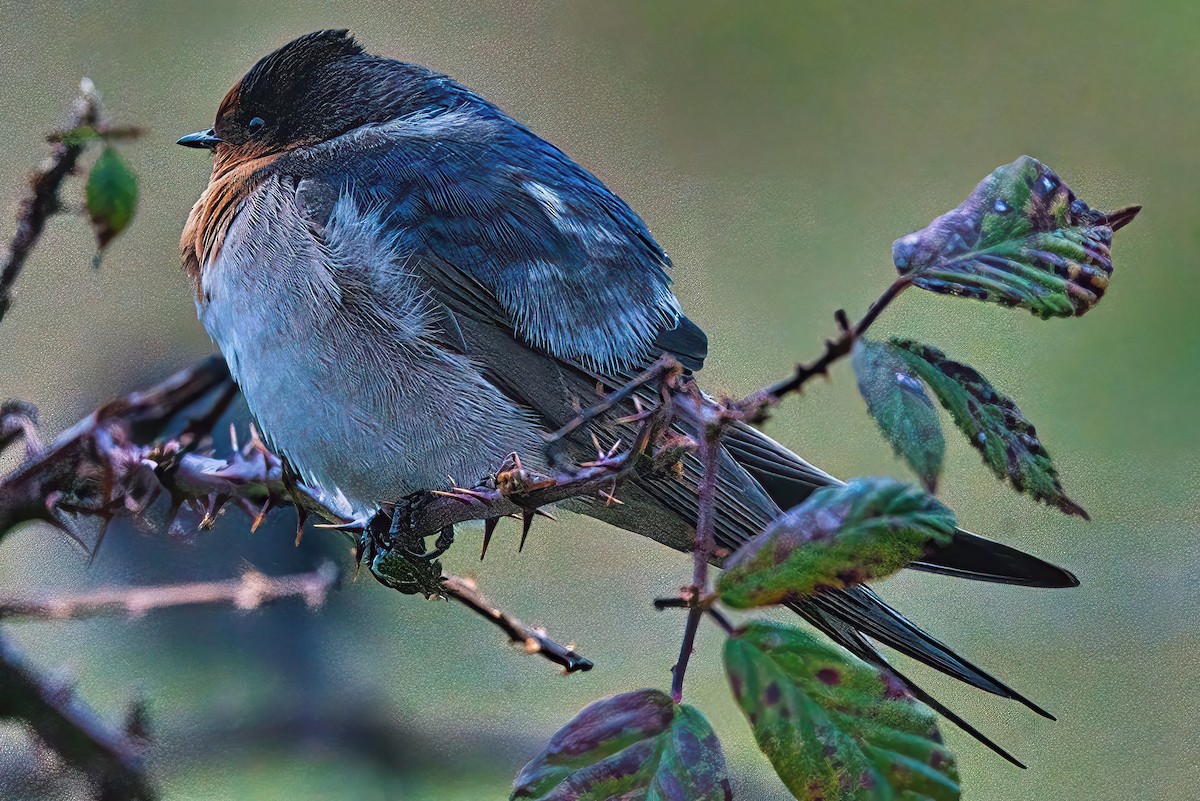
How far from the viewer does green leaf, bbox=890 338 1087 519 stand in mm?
463

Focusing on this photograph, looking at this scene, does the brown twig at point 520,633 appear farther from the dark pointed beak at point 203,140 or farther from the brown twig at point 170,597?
the dark pointed beak at point 203,140

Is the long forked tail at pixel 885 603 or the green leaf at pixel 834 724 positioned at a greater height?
the long forked tail at pixel 885 603

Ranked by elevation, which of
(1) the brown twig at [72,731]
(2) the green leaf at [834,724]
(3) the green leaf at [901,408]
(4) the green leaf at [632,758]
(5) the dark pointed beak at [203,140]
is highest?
(5) the dark pointed beak at [203,140]

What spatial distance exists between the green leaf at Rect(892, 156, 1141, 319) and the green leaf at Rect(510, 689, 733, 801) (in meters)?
0.20

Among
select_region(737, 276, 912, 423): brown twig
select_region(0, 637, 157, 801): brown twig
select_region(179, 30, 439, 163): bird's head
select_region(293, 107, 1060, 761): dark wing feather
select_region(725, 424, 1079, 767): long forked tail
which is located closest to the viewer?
select_region(737, 276, 912, 423): brown twig

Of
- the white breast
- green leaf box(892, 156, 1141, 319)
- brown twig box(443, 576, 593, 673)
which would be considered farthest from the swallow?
green leaf box(892, 156, 1141, 319)

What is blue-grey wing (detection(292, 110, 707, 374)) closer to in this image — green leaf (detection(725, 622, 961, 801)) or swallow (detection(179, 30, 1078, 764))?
swallow (detection(179, 30, 1078, 764))

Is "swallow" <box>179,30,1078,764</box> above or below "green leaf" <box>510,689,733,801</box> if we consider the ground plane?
above

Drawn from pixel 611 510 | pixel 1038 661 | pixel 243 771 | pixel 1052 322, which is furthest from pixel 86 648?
pixel 1052 322

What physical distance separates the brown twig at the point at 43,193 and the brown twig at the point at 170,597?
8.6 inches

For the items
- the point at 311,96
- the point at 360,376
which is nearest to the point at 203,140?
the point at 311,96

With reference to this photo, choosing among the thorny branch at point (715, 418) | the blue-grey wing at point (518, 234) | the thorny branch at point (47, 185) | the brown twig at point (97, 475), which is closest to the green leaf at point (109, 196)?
the thorny branch at point (47, 185)

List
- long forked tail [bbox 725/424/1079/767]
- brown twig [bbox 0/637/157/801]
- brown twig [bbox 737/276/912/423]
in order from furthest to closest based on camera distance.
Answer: brown twig [bbox 0/637/157/801] < long forked tail [bbox 725/424/1079/767] < brown twig [bbox 737/276/912/423]

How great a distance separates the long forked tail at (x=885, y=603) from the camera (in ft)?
2.11
